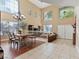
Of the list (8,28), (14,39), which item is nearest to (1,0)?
(8,28)

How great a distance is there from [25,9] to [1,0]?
145 inches

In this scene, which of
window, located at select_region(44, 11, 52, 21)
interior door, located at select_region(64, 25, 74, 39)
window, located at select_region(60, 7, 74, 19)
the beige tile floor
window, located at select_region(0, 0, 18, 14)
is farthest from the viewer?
window, located at select_region(44, 11, 52, 21)

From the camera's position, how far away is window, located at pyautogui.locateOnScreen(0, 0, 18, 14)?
12462mm

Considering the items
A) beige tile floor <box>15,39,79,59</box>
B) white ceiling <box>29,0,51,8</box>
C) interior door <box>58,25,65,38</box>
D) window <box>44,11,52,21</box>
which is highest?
white ceiling <box>29,0,51,8</box>

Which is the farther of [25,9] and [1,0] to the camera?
[25,9]

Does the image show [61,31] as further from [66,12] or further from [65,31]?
[66,12]

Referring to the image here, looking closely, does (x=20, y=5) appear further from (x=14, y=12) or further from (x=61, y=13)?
(x=61, y=13)

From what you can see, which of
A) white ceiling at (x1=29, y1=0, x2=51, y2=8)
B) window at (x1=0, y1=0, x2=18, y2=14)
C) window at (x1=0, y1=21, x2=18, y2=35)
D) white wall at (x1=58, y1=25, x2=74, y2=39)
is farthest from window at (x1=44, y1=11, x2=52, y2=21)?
window at (x1=0, y1=21, x2=18, y2=35)

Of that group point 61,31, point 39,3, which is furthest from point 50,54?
point 39,3

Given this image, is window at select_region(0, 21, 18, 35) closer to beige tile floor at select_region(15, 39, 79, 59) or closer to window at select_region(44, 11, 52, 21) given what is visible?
beige tile floor at select_region(15, 39, 79, 59)

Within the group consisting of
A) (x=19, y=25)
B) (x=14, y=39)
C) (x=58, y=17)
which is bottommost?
(x=14, y=39)

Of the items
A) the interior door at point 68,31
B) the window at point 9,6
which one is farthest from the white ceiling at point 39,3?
the interior door at point 68,31

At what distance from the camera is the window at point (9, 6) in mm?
12462

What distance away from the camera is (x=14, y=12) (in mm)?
14070
